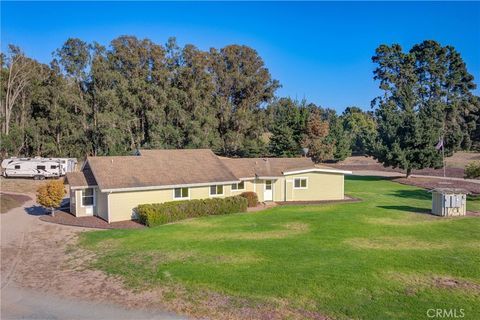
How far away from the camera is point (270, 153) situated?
58.4m

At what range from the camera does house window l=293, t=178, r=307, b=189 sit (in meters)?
32.2

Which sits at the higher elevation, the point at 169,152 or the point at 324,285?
the point at 169,152

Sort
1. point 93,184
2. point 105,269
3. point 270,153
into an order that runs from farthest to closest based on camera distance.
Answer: point 270,153
point 93,184
point 105,269

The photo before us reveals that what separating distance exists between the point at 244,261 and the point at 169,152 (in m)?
17.1

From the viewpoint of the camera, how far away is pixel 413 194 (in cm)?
3609

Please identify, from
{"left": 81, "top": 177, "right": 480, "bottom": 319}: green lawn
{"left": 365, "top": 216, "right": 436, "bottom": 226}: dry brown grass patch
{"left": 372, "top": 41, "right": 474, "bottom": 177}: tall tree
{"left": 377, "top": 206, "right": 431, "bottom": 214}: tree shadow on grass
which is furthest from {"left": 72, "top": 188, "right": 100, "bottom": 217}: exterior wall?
{"left": 372, "top": 41, "right": 474, "bottom": 177}: tall tree

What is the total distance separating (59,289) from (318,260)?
9241mm

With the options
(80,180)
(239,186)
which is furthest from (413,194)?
(80,180)

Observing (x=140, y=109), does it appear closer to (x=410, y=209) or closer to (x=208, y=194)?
(x=208, y=194)

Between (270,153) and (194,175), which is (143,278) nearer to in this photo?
(194,175)

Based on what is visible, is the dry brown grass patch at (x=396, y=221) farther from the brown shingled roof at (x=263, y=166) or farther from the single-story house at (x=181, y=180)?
the brown shingled roof at (x=263, y=166)

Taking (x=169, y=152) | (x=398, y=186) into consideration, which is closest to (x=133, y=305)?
(x=169, y=152)

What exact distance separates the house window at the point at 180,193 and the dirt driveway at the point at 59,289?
27.4ft

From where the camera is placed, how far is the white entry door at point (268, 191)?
31.7 metres
